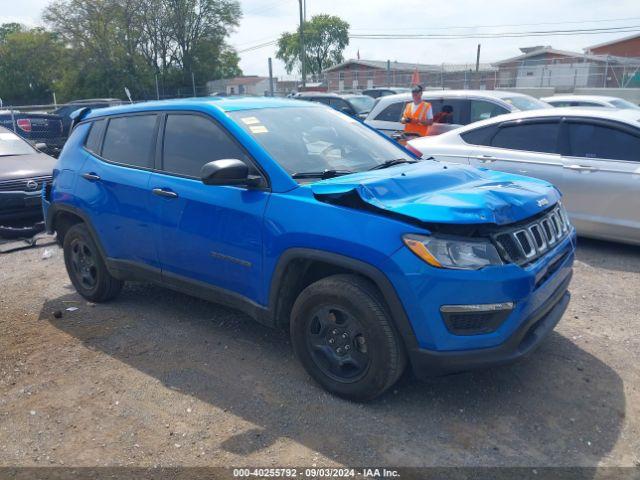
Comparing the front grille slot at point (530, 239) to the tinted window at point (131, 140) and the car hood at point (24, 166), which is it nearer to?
the tinted window at point (131, 140)

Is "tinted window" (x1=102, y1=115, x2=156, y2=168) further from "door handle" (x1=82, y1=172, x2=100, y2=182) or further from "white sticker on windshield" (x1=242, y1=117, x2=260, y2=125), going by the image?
"white sticker on windshield" (x1=242, y1=117, x2=260, y2=125)

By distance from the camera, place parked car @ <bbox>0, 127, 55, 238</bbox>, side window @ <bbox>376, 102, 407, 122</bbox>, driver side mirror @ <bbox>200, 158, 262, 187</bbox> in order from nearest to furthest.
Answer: driver side mirror @ <bbox>200, 158, 262, 187</bbox>
parked car @ <bbox>0, 127, 55, 238</bbox>
side window @ <bbox>376, 102, 407, 122</bbox>

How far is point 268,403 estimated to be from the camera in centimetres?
339

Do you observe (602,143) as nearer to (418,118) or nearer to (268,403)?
(418,118)

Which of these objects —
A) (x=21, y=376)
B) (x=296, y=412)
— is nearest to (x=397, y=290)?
(x=296, y=412)

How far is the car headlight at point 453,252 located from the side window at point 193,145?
1.39 m

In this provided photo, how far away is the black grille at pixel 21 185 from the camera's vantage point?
24.9 feet

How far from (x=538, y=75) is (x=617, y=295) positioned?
99.5 feet

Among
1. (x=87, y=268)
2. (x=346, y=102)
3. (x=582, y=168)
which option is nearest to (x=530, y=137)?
(x=582, y=168)

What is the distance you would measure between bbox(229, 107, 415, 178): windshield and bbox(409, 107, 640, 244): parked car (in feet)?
8.29

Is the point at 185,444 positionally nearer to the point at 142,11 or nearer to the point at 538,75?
the point at 538,75

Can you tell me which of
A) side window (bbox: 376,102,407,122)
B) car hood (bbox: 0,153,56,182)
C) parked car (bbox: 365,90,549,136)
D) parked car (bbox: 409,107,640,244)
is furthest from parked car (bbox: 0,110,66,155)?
parked car (bbox: 409,107,640,244)

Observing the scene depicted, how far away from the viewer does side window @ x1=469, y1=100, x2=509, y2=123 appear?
9102 mm

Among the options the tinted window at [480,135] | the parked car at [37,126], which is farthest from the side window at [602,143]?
the parked car at [37,126]
